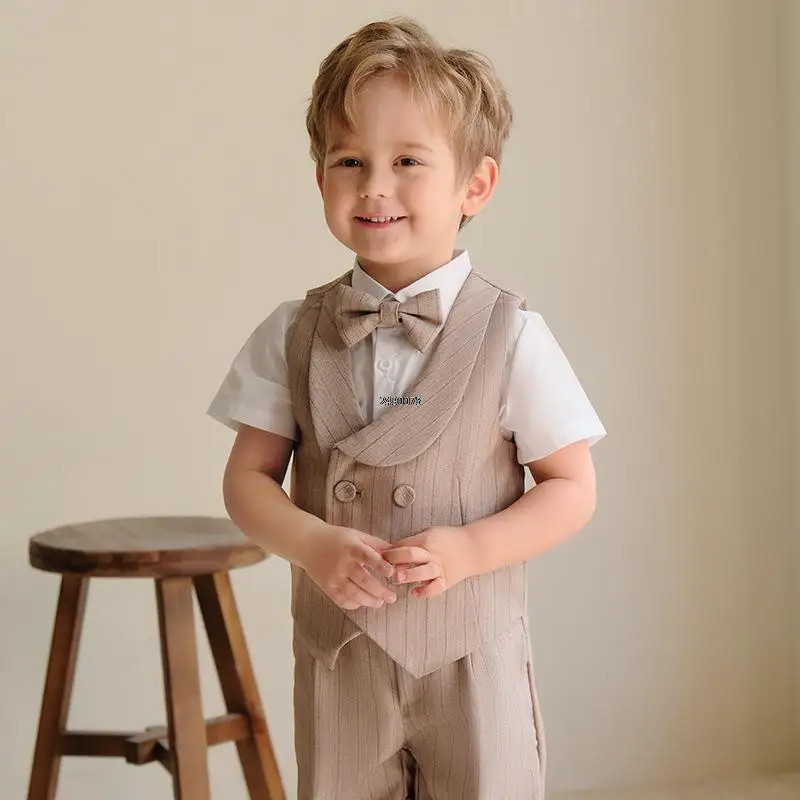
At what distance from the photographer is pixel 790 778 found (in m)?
2.55

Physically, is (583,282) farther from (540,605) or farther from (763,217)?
(540,605)

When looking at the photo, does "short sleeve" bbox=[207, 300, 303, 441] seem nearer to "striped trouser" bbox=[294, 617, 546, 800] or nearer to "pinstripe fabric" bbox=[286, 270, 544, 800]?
"pinstripe fabric" bbox=[286, 270, 544, 800]

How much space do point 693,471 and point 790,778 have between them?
682mm

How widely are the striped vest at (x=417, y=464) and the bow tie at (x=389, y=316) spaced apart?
15 millimetres

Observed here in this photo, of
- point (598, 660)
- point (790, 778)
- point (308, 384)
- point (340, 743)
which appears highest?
point (308, 384)

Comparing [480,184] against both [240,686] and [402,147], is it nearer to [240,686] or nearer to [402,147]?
[402,147]

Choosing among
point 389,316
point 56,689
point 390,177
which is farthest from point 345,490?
point 56,689

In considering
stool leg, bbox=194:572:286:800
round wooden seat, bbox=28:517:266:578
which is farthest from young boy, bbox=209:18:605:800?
stool leg, bbox=194:572:286:800

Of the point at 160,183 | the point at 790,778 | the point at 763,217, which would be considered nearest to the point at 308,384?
the point at 160,183

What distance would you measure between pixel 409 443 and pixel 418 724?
0.90 ft

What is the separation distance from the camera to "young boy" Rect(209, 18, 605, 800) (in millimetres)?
1103

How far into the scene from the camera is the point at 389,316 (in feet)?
3.73

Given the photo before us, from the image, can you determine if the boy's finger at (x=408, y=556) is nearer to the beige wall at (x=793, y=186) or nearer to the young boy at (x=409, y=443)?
the young boy at (x=409, y=443)

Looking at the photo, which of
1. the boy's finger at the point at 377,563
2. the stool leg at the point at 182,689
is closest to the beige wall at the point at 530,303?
the stool leg at the point at 182,689
